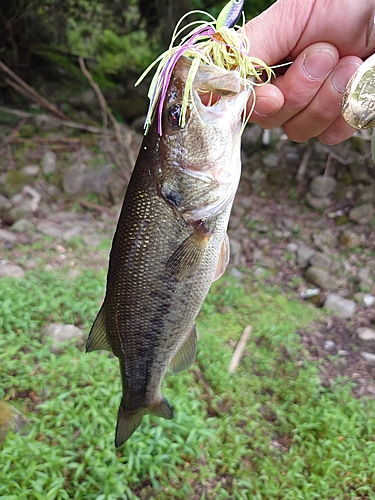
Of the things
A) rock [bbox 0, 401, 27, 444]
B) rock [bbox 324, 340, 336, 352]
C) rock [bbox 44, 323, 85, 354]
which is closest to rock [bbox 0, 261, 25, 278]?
rock [bbox 44, 323, 85, 354]

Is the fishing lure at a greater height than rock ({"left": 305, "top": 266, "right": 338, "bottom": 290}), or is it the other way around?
the fishing lure

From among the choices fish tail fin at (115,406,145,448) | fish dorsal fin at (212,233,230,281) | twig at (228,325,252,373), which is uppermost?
fish dorsal fin at (212,233,230,281)

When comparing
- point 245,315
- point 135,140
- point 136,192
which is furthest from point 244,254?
point 136,192

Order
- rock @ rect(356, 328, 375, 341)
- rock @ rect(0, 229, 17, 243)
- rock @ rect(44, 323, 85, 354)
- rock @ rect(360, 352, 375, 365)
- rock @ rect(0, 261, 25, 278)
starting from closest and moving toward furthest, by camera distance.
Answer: rock @ rect(44, 323, 85, 354) → rock @ rect(360, 352, 375, 365) → rock @ rect(0, 261, 25, 278) → rock @ rect(356, 328, 375, 341) → rock @ rect(0, 229, 17, 243)

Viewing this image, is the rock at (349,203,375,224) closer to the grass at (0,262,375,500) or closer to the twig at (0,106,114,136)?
the grass at (0,262,375,500)

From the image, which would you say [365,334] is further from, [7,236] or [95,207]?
[7,236]

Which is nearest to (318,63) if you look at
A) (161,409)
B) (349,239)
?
(161,409)

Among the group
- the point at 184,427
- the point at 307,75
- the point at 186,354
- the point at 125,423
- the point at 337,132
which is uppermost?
the point at 307,75
